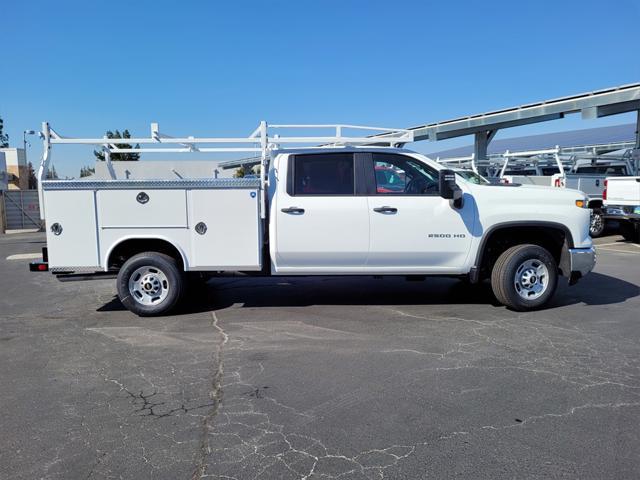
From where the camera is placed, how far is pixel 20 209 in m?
25.0

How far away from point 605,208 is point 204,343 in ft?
45.1

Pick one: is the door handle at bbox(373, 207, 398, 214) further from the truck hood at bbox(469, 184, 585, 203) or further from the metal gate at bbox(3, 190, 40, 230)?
the metal gate at bbox(3, 190, 40, 230)

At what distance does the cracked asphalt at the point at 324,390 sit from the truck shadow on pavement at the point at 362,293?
0.10 metres

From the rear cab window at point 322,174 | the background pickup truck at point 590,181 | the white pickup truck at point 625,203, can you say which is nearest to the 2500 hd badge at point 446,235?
the rear cab window at point 322,174

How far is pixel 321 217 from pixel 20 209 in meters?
23.4

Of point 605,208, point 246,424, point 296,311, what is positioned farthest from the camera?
point 605,208

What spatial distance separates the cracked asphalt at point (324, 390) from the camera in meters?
3.23

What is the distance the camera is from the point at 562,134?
4356 cm

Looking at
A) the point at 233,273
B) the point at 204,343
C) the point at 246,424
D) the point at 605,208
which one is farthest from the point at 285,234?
the point at 605,208

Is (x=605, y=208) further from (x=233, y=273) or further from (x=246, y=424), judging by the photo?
(x=246, y=424)

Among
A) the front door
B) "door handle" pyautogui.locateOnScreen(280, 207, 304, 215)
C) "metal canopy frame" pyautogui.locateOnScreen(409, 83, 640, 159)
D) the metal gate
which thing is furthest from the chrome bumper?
the metal gate

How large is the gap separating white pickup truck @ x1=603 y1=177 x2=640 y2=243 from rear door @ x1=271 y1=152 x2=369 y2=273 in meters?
11.3

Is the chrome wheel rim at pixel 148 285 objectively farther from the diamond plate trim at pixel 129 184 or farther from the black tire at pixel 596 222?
the black tire at pixel 596 222

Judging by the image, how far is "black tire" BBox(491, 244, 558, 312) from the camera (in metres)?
6.63
